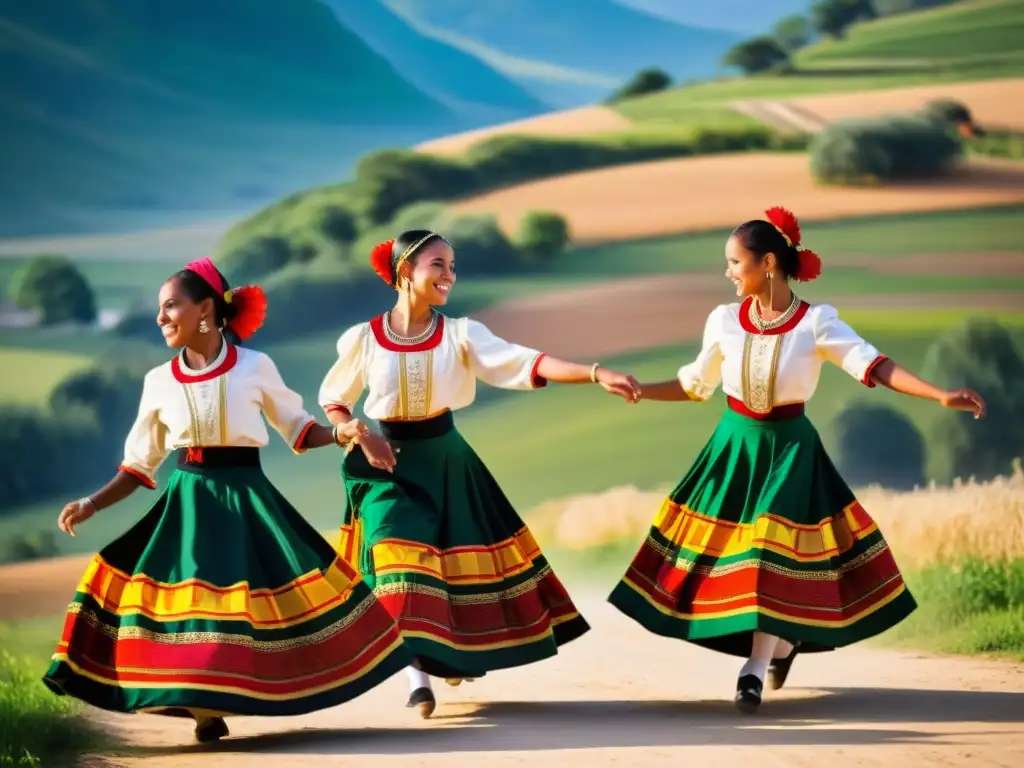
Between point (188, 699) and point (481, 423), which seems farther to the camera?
point (481, 423)

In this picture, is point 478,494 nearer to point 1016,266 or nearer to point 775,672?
point 775,672

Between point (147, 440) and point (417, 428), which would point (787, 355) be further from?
point (147, 440)

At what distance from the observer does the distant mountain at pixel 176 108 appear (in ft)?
43.2

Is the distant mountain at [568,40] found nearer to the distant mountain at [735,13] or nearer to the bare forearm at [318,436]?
the distant mountain at [735,13]

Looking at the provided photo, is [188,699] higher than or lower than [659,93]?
lower

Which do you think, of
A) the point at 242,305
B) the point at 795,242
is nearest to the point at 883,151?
the point at 795,242

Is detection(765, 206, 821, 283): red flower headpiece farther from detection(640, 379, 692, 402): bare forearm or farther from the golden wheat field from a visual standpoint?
the golden wheat field

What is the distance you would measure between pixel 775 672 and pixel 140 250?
7713mm

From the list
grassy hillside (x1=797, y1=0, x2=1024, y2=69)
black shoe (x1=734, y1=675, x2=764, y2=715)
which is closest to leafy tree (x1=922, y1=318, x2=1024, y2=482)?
grassy hillside (x1=797, y1=0, x2=1024, y2=69)

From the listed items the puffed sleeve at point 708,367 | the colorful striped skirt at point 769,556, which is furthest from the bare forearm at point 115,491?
the puffed sleeve at point 708,367

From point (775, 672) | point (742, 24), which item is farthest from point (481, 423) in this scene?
point (775, 672)

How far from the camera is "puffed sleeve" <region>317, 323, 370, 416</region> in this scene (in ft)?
19.8

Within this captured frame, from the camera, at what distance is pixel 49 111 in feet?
43.4

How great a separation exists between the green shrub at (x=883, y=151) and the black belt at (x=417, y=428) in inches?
271
